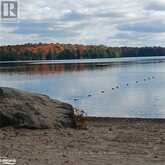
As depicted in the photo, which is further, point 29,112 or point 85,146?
point 29,112

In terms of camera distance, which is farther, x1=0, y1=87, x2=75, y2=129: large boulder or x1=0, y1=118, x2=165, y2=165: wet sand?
x1=0, y1=87, x2=75, y2=129: large boulder

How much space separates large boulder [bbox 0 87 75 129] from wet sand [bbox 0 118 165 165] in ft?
0.93

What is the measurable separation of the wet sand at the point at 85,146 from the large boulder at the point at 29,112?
0.93ft

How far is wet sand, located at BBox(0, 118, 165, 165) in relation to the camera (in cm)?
804

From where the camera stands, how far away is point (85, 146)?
30.7ft

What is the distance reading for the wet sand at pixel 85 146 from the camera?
804cm

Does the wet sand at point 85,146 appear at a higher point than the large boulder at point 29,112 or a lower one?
lower

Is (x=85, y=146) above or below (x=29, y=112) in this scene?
below

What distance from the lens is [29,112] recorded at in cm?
1134

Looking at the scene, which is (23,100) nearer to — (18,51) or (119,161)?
(119,161)

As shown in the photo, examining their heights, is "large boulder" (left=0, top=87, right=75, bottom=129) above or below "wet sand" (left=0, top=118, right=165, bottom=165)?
above

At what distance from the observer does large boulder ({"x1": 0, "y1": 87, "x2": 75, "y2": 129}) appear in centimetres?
1131

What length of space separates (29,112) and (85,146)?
2480 millimetres

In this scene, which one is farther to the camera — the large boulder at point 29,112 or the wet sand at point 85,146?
the large boulder at point 29,112
